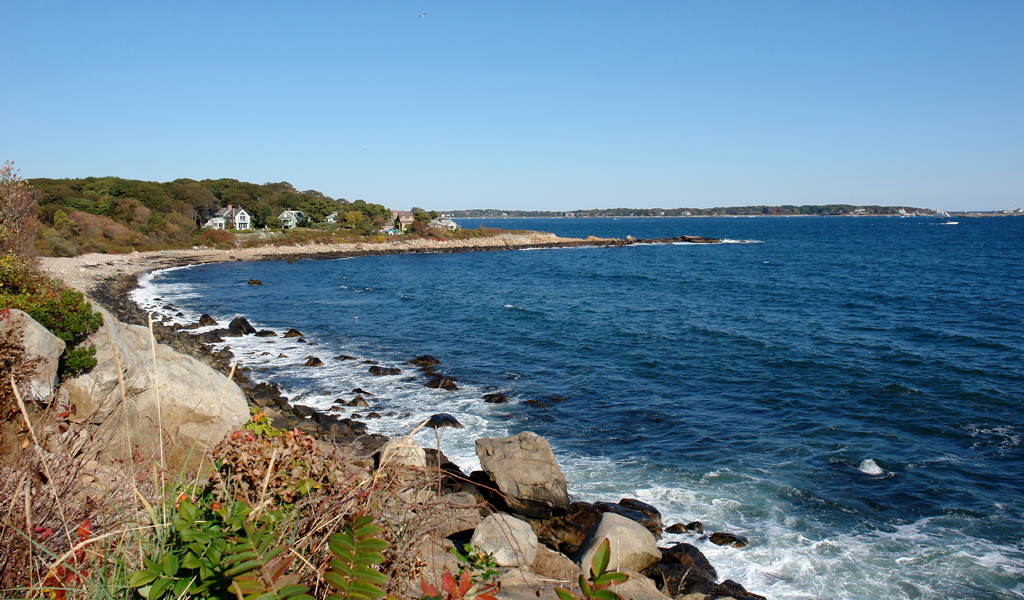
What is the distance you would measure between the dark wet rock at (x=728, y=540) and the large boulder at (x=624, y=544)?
1.79 m

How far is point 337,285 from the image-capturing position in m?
55.6

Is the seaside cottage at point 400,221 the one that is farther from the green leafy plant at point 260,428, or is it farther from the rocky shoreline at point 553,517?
the green leafy plant at point 260,428

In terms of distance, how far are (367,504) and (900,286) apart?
199ft

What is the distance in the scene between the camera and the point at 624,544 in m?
10.1

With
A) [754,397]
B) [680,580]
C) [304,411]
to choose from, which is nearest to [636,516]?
[680,580]

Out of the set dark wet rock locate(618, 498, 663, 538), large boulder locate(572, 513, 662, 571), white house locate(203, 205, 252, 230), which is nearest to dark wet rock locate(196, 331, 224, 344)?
dark wet rock locate(618, 498, 663, 538)

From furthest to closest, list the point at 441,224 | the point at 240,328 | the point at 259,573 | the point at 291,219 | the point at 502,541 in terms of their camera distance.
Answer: the point at 441,224, the point at 291,219, the point at 240,328, the point at 502,541, the point at 259,573

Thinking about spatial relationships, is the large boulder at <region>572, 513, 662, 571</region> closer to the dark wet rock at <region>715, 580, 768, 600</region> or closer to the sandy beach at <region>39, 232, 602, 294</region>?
the dark wet rock at <region>715, 580, 768, 600</region>

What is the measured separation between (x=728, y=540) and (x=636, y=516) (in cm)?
191

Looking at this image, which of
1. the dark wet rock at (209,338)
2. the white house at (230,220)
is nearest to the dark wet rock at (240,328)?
the dark wet rock at (209,338)

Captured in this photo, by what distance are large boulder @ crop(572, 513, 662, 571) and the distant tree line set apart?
65976mm

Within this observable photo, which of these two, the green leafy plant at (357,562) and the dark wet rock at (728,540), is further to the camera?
the dark wet rock at (728,540)

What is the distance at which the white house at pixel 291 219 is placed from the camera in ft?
377

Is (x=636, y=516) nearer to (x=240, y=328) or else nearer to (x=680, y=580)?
(x=680, y=580)
